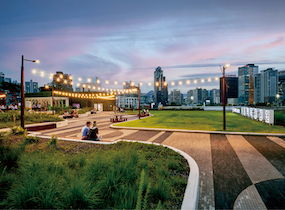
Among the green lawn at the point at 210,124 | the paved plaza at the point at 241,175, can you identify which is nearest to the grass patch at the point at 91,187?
the paved plaza at the point at 241,175

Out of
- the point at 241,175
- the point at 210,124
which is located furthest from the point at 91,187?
the point at 210,124

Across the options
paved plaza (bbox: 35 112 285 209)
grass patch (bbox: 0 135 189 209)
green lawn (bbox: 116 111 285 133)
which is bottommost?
paved plaza (bbox: 35 112 285 209)

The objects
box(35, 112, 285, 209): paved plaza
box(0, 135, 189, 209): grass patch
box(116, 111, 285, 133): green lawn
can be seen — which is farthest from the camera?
box(116, 111, 285, 133): green lawn

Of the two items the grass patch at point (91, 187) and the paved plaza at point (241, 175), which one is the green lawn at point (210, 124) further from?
the grass patch at point (91, 187)

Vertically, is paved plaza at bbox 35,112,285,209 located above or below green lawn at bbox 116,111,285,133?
below

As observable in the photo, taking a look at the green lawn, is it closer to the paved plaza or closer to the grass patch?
the paved plaza

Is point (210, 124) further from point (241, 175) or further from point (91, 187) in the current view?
point (91, 187)

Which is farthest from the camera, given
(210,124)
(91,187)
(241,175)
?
(210,124)

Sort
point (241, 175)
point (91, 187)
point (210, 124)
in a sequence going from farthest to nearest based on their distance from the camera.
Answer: point (210, 124), point (241, 175), point (91, 187)

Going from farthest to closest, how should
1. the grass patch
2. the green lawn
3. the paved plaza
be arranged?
the green lawn
the paved plaza
the grass patch

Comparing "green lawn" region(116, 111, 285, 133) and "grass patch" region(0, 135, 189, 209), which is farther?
"green lawn" region(116, 111, 285, 133)

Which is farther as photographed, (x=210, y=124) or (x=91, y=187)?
(x=210, y=124)

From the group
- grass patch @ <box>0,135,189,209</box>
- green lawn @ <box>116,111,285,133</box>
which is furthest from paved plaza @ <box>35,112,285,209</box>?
green lawn @ <box>116,111,285,133</box>

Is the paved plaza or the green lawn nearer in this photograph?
the paved plaza
